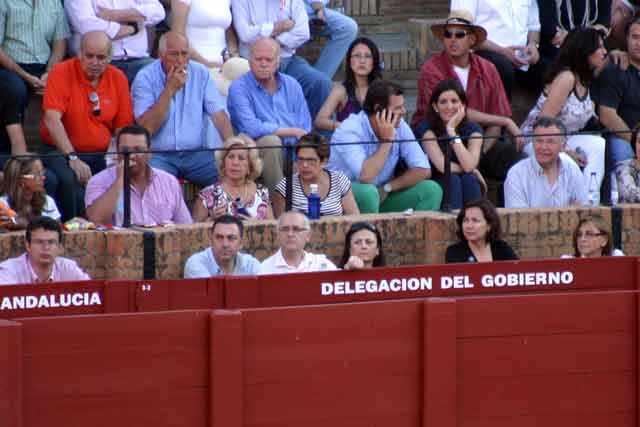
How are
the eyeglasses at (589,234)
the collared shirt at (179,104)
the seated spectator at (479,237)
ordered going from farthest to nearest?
the collared shirt at (179,104) < the eyeglasses at (589,234) < the seated spectator at (479,237)

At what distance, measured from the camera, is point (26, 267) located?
10953 mm

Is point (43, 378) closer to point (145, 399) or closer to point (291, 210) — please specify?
point (145, 399)

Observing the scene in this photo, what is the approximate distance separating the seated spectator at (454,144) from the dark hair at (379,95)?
1.18 ft

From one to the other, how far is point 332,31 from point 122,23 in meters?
1.80

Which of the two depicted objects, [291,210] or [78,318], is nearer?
[78,318]

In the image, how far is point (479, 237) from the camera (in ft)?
38.7

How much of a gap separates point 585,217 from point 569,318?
2.15 m

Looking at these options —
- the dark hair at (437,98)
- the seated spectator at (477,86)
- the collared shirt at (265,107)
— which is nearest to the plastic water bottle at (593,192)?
the seated spectator at (477,86)

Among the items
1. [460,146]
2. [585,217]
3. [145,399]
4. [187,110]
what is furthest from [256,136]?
[145,399]

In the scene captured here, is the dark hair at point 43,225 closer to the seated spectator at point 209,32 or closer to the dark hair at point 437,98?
the seated spectator at point 209,32

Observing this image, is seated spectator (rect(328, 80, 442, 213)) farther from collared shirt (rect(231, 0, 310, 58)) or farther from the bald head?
collared shirt (rect(231, 0, 310, 58))

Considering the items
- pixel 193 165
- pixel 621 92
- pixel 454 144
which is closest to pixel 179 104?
pixel 193 165

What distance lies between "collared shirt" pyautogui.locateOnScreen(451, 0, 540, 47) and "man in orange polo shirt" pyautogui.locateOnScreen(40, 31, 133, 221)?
9.38ft

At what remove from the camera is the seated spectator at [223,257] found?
11.2 m
